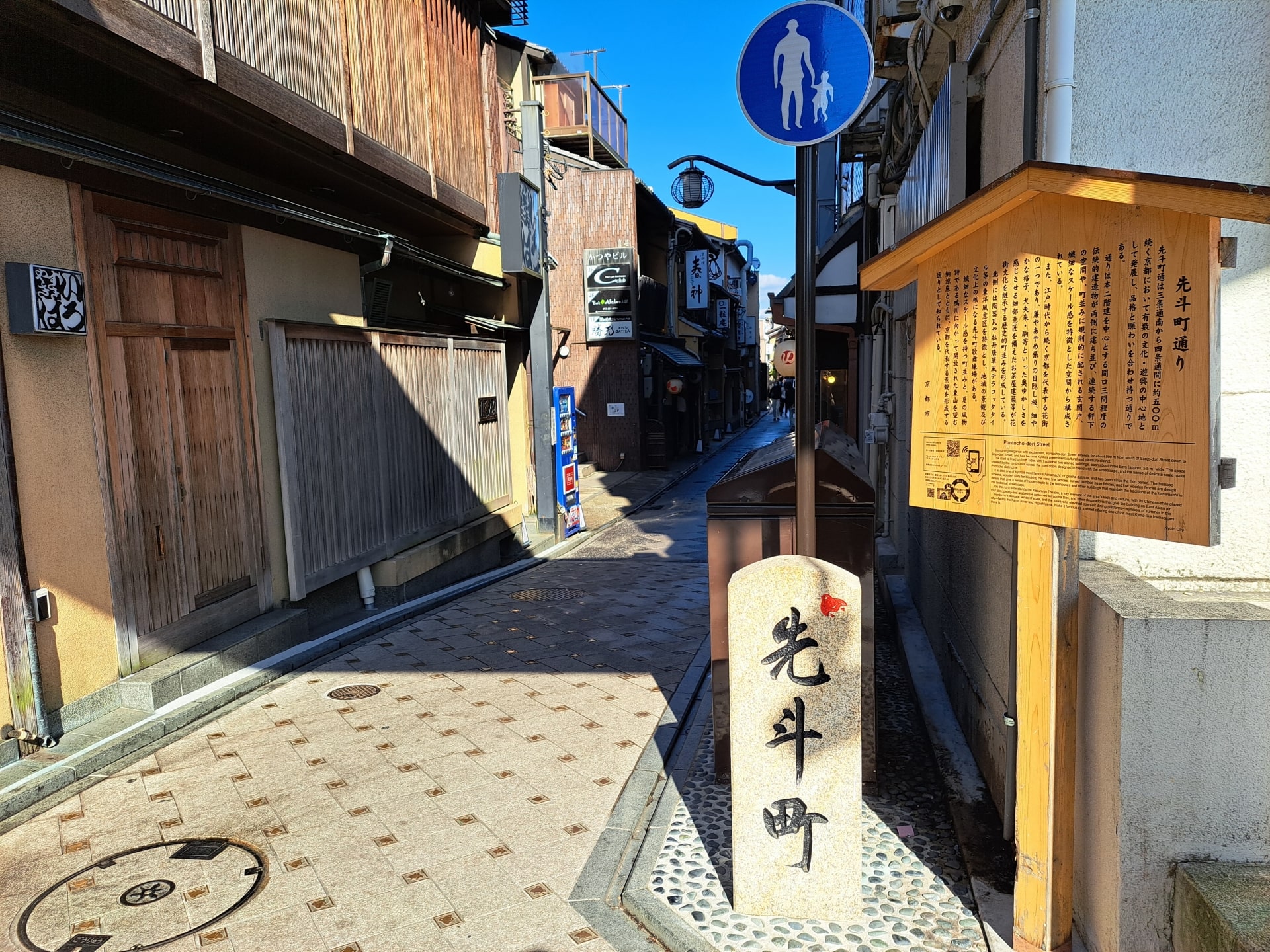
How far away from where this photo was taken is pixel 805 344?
13.7 feet

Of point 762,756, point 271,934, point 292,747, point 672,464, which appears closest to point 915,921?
point 762,756

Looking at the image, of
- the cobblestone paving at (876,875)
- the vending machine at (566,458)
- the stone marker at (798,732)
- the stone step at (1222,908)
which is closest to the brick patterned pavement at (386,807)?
the cobblestone paving at (876,875)

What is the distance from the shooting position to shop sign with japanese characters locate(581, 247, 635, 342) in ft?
89.2

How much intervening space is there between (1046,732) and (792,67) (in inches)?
132

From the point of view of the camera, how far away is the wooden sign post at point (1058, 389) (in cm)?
Result: 299

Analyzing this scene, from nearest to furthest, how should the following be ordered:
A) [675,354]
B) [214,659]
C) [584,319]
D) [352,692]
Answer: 1. [214,659]
2. [352,692]
3. [584,319]
4. [675,354]

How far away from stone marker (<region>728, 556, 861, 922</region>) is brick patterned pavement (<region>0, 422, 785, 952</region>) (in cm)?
104

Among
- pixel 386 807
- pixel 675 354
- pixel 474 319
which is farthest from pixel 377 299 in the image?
pixel 675 354

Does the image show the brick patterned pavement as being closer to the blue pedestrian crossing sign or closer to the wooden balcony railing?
the blue pedestrian crossing sign

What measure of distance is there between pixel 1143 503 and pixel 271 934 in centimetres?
447

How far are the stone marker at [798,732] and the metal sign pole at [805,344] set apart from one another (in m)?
0.29

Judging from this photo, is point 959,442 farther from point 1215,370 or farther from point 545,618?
point 545,618

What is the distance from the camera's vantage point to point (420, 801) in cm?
560

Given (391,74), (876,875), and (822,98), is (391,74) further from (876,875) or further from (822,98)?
(876,875)
